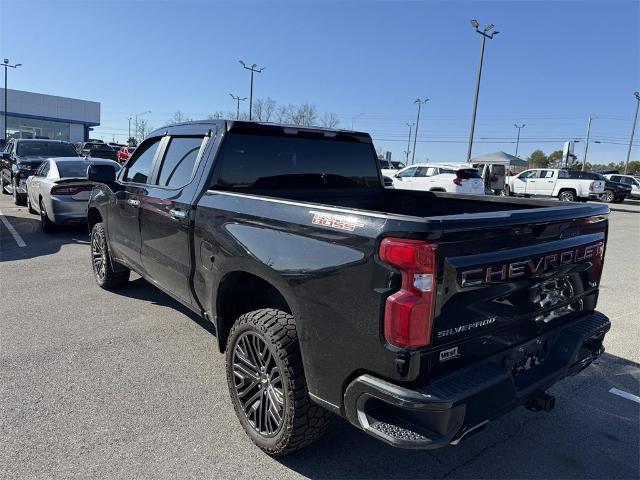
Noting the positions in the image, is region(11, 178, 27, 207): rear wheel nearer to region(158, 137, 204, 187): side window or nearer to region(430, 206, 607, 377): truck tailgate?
region(158, 137, 204, 187): side window

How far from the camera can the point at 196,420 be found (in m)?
3.14

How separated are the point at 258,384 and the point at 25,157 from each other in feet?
43.1

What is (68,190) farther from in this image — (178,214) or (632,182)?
(632,182)

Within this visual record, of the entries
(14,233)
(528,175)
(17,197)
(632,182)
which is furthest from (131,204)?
(632,182)

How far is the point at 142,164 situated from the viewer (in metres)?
4.63

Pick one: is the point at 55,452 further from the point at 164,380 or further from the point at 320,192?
the point at 320,192

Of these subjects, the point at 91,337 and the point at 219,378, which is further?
the point at 91,337

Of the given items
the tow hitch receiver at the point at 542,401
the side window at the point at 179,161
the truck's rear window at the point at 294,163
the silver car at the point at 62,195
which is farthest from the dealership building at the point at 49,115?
the tow hitch receiver at the point at 542,401

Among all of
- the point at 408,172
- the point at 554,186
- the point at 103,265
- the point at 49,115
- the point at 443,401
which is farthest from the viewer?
the point at 49,115

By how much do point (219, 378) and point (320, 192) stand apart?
5.49 feet

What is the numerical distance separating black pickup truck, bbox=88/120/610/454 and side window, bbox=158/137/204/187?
0.02 m

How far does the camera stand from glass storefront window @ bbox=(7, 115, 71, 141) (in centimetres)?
6519

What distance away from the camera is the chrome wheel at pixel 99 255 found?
561 centimetres

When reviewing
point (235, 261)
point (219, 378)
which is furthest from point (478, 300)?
point (219, 378)
